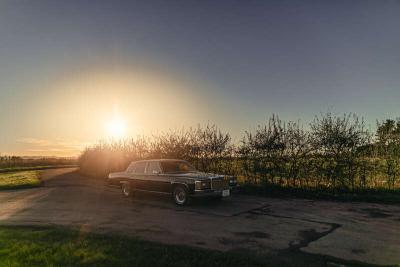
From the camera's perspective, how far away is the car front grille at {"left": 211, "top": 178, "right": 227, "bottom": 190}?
1131 centimetres

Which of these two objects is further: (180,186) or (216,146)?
(216,146)

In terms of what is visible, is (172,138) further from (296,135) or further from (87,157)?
(87,157)

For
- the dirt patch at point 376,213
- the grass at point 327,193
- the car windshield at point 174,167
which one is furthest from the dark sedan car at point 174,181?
the dirt patch at point 376,213

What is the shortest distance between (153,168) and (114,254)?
21.8ft

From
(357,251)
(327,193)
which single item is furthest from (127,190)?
(357,251)

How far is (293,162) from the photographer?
14.5m

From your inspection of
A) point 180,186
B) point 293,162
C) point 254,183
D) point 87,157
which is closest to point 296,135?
point 293,162

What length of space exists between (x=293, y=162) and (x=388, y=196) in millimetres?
3824

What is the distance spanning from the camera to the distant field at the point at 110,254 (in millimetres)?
5727

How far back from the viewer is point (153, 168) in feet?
42.0

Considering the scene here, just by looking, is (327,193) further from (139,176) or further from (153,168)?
(139,176)

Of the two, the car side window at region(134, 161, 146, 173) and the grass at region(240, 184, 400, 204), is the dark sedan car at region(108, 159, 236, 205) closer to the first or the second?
the car side window at region(134, 161, 146, 173)

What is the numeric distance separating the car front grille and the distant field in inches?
179

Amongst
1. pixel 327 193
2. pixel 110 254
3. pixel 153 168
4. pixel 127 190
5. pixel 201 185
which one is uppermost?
pixel 153 168
